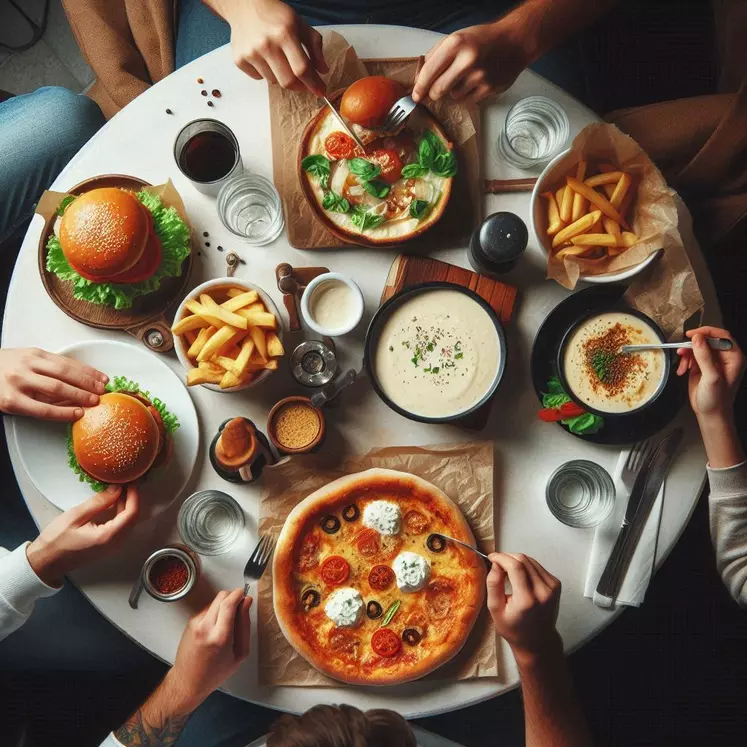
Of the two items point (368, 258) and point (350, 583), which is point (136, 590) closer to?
point (350, 583)

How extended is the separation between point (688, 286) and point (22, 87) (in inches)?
128

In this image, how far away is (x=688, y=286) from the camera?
85.7 inches

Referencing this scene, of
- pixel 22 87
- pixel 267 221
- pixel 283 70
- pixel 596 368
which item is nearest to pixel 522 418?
pixel 596 368

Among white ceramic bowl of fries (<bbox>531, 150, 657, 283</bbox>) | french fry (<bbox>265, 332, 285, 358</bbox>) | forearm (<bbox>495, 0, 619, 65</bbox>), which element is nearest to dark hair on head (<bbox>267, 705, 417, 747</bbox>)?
french fry (<bbox>265, 332, 285, 358</bbox>)

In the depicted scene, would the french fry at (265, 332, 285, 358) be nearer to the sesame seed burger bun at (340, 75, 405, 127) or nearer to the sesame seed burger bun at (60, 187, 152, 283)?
the sesame seed burger bun at (60, 187, 152, 283)

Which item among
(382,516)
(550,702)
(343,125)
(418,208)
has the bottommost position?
(550,702)

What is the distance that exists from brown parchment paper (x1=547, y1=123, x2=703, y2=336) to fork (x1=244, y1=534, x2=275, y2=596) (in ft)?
3.96

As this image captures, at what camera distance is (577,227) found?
7.06 feet

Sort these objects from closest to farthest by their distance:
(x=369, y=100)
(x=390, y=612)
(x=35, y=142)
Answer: (x=369, y=100) → (x=390, y=612) → (x=35, y=142)

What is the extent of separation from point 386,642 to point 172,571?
70cm

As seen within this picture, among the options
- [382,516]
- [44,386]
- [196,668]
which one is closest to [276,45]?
[44,386]

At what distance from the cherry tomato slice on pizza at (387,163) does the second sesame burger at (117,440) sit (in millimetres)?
1016

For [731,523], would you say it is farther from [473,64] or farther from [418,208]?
[473,64]

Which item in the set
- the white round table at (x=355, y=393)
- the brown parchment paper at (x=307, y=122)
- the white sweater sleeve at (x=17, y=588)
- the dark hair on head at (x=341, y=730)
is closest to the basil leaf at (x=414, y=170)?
the brown parchment paper at (x=307, y=122)
